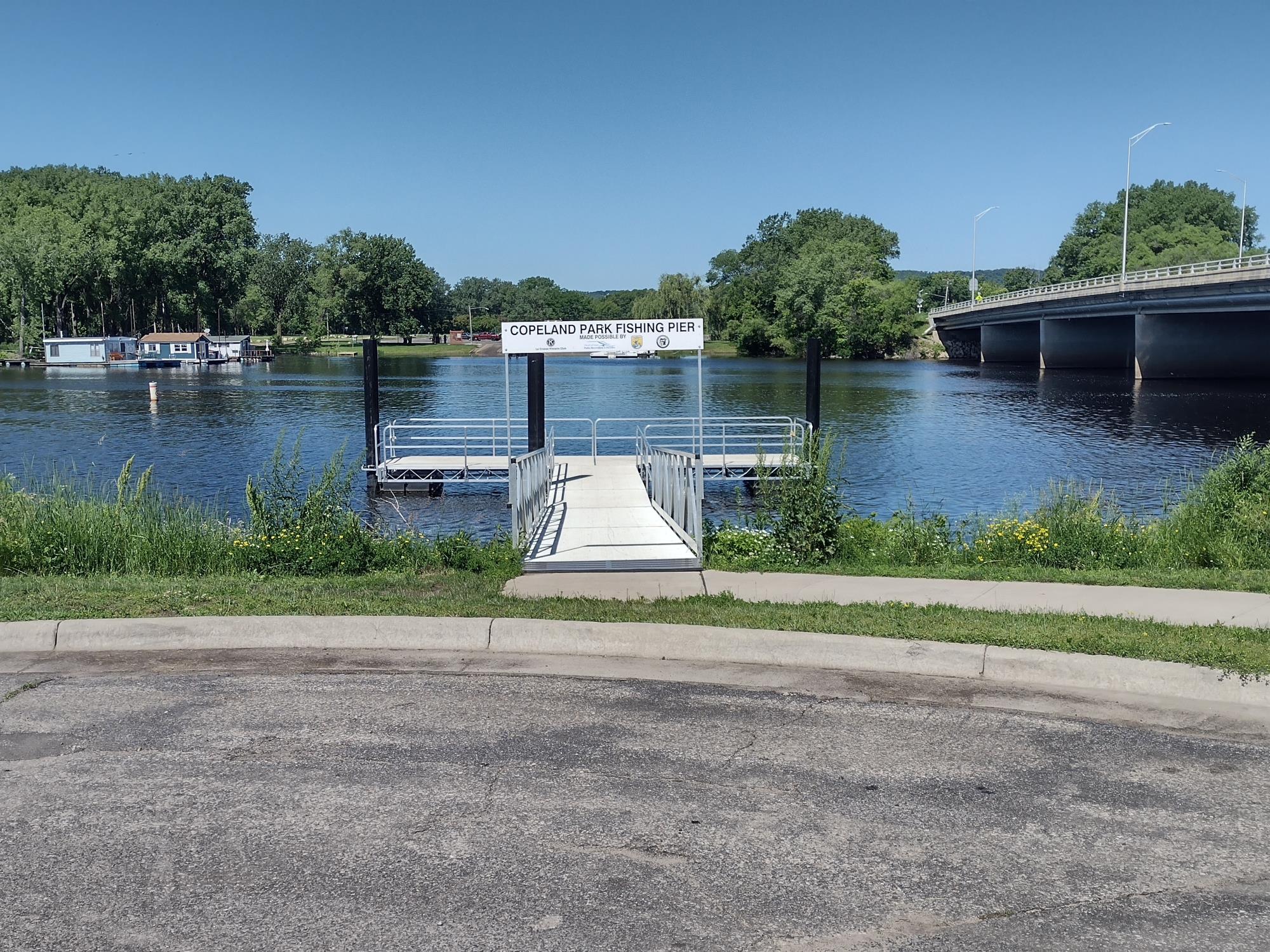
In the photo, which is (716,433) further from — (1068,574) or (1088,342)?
(1088,342)

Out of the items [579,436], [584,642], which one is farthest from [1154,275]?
[584,642]

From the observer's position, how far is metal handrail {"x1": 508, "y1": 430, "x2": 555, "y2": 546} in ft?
45.2

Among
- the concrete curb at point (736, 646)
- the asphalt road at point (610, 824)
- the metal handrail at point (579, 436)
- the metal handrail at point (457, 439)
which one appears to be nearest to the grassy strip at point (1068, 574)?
the concrete curb at point (736, 646)

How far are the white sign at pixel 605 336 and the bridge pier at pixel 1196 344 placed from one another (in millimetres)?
72555

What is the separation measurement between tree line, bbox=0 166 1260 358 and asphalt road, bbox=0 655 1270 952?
116 meters

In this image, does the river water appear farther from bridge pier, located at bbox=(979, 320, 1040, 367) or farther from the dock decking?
bridge pier, located at bbox=(979, 320, 1040, 367)

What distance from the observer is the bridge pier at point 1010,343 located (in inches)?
4520

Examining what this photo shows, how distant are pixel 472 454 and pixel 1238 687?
3056cm

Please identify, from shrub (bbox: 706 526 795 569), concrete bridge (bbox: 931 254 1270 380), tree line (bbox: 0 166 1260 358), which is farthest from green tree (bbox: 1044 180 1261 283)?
shrub (bbox: 706 526 795 569)

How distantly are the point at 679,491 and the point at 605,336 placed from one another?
316 centimetres

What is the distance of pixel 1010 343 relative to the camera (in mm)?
117250

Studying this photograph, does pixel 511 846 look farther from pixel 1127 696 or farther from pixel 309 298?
pixel 309 298

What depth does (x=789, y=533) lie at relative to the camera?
12.7m

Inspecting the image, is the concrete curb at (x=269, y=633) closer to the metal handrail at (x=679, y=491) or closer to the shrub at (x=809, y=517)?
the metal handrail at (x=679, y=491)
